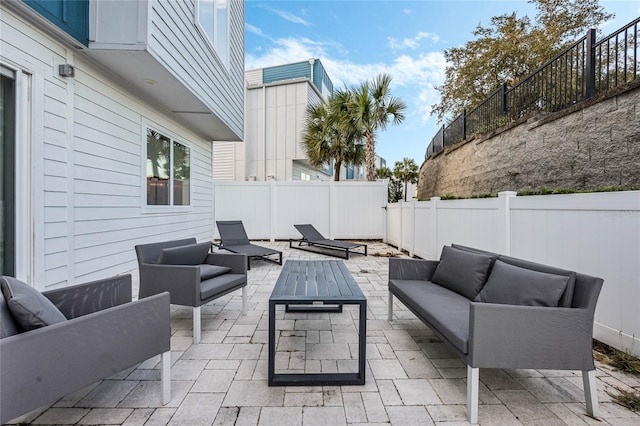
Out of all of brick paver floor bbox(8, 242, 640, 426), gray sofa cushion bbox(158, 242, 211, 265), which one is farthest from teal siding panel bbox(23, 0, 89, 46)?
brick paver floor bbox(8, 242, 640, 426)

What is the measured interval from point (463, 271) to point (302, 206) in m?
6.73

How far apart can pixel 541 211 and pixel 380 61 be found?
338 inches

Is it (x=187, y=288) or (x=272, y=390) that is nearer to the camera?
(x=272, y=390)

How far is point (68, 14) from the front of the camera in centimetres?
331

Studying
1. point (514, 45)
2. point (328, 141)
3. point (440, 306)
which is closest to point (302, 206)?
point (328, 141)

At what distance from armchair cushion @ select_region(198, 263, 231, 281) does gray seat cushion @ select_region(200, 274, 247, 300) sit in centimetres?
4

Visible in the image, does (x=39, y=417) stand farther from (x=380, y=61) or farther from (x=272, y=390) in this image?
(x=380, y=61)

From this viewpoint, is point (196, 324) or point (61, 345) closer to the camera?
point (61, 345)

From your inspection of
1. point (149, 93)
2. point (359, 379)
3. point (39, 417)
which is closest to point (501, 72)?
point (149, 93)

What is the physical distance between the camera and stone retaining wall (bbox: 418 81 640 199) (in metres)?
3.14

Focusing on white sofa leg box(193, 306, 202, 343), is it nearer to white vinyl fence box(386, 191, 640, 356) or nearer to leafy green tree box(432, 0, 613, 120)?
white vinyl fence box(386, 191, 640, 356)

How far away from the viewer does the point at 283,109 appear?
42.2 ft

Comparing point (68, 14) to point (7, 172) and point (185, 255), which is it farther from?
point (185, 255)

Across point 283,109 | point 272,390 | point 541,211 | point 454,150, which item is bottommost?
point 272,390
